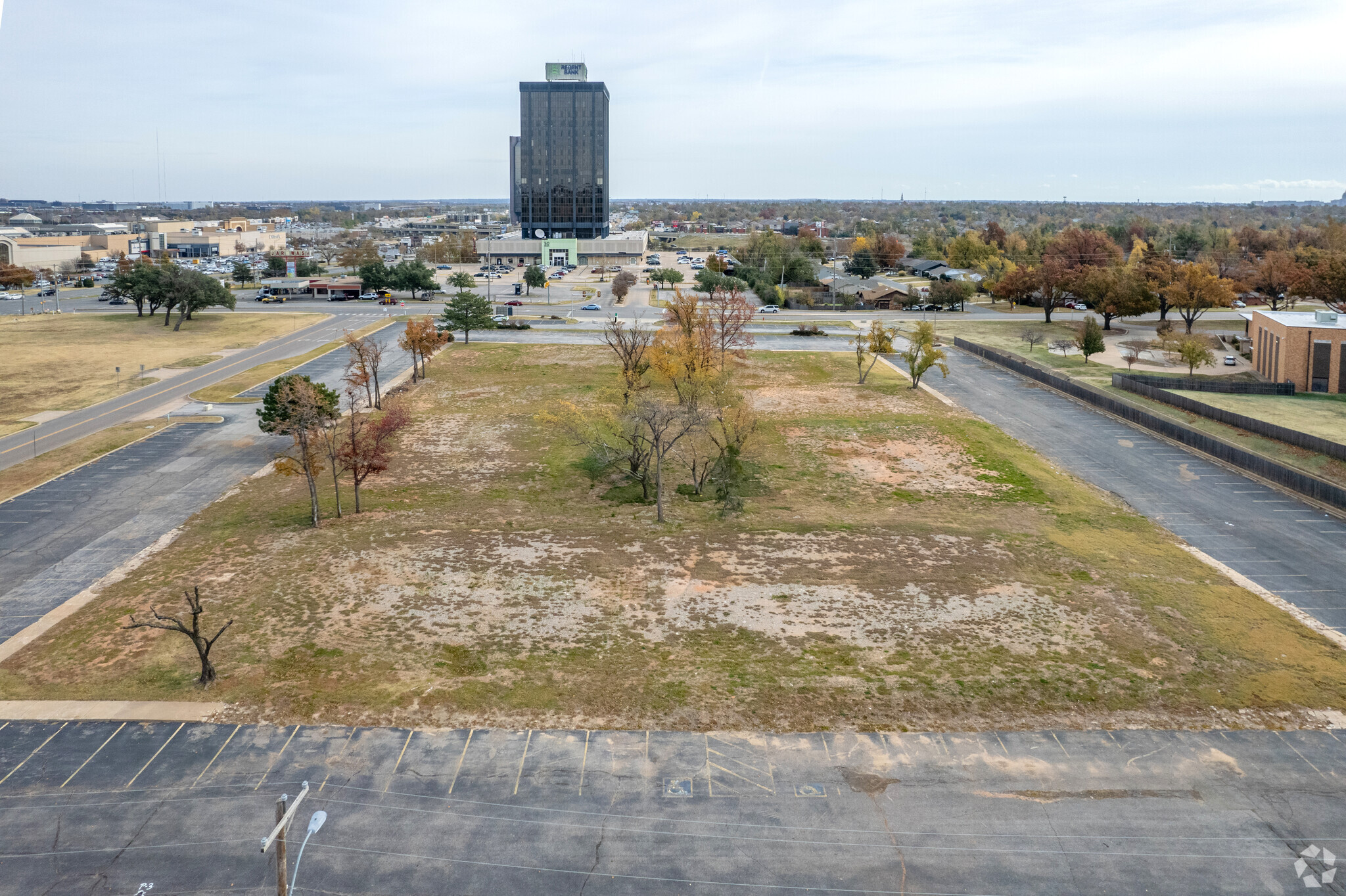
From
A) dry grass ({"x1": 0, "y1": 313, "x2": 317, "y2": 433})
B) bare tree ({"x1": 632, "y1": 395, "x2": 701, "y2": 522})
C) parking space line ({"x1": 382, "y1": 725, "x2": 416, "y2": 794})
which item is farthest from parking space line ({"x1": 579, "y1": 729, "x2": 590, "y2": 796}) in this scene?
dry grass ({"x1": 0, "y1": 313, "x2": 317, "y2": 433})

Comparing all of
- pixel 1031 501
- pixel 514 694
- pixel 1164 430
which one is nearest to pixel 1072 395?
pixel 1164 430

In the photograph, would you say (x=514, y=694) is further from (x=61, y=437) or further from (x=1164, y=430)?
(x=1164, y=430)

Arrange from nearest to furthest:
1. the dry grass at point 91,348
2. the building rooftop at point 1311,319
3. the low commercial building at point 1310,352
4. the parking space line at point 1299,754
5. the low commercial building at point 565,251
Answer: the parking space line at point 1299,754, the dry grass at point 91,348, the low commercial building at point 1310,352, the building rooftop at point 1311,319, the low commercial building at point 565,251

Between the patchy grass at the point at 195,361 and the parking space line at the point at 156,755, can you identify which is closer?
the parking space line at the point at 156,755

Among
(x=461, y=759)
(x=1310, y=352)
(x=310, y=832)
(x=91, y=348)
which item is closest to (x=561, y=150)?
(x=91, y=348)

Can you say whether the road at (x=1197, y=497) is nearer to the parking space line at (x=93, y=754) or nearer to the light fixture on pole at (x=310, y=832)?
the light fixture on pole at (x=310, y=832)

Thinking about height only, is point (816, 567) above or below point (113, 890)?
above

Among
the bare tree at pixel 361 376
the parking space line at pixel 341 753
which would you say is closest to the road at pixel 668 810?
the parking space line at pixel 341 753

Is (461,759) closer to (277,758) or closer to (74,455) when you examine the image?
(277,758)
